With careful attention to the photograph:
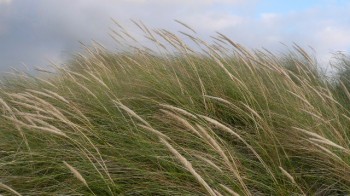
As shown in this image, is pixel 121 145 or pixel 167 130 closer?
pixel 121 145

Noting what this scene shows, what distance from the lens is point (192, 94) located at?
10.5 feet

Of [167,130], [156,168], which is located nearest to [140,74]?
[167,130]

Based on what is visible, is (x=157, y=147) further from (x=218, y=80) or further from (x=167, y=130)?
(x=218, y=80)

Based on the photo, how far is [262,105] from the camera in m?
3.09

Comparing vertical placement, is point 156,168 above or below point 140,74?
below

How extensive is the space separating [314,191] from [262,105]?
3.01 feet

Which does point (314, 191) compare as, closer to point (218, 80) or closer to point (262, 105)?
point (262, 105)

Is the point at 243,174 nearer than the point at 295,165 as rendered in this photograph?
Yes

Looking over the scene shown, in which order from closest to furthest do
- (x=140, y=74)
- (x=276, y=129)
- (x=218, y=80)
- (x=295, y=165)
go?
(x=295, y=165), (x=276, y=129), (x=218, y=80), (x=140, y=74)

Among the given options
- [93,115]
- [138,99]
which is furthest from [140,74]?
[93,115]

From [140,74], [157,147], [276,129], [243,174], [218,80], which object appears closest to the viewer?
[243,174]

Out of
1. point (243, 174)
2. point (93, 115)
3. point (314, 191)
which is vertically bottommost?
point (314, 191)

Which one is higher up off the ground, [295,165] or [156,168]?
[156,168]

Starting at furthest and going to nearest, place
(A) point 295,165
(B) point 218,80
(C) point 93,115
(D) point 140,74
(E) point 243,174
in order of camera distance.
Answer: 1. (D) point 140,74
2. (B) point 218,80
3. (C) point 93,115
4. (A) point 295,165
5. (E) point 243,174
